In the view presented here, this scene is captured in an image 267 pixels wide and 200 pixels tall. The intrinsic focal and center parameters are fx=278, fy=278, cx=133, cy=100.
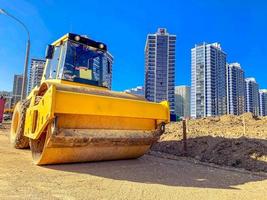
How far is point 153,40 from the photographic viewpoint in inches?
1828

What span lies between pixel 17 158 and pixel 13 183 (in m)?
2.16

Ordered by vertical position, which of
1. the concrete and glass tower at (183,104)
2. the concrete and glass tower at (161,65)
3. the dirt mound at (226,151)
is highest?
the concrete and glass tower at (161,65)

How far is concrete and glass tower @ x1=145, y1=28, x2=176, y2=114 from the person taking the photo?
4296 centimetres

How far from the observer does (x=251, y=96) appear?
47.9 m

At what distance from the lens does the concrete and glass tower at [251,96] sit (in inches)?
1821

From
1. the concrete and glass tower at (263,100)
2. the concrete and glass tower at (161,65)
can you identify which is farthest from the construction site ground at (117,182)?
the concrete and glass tower at (263,100)

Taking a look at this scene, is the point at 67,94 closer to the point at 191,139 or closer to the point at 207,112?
the point at 191,139

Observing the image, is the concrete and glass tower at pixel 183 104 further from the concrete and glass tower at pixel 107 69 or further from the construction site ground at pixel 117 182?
the construction site ground at pixel 117 182

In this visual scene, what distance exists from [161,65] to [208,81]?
7766mm

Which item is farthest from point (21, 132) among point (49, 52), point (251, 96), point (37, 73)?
point (251, 96)

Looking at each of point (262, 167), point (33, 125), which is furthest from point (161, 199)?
point (262, 167)

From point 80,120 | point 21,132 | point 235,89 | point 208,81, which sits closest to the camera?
point 80,120

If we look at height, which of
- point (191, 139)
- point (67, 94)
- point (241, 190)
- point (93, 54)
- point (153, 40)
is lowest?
point (241, 190)

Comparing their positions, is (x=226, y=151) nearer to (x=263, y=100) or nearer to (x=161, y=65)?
(x=161, y=65)
